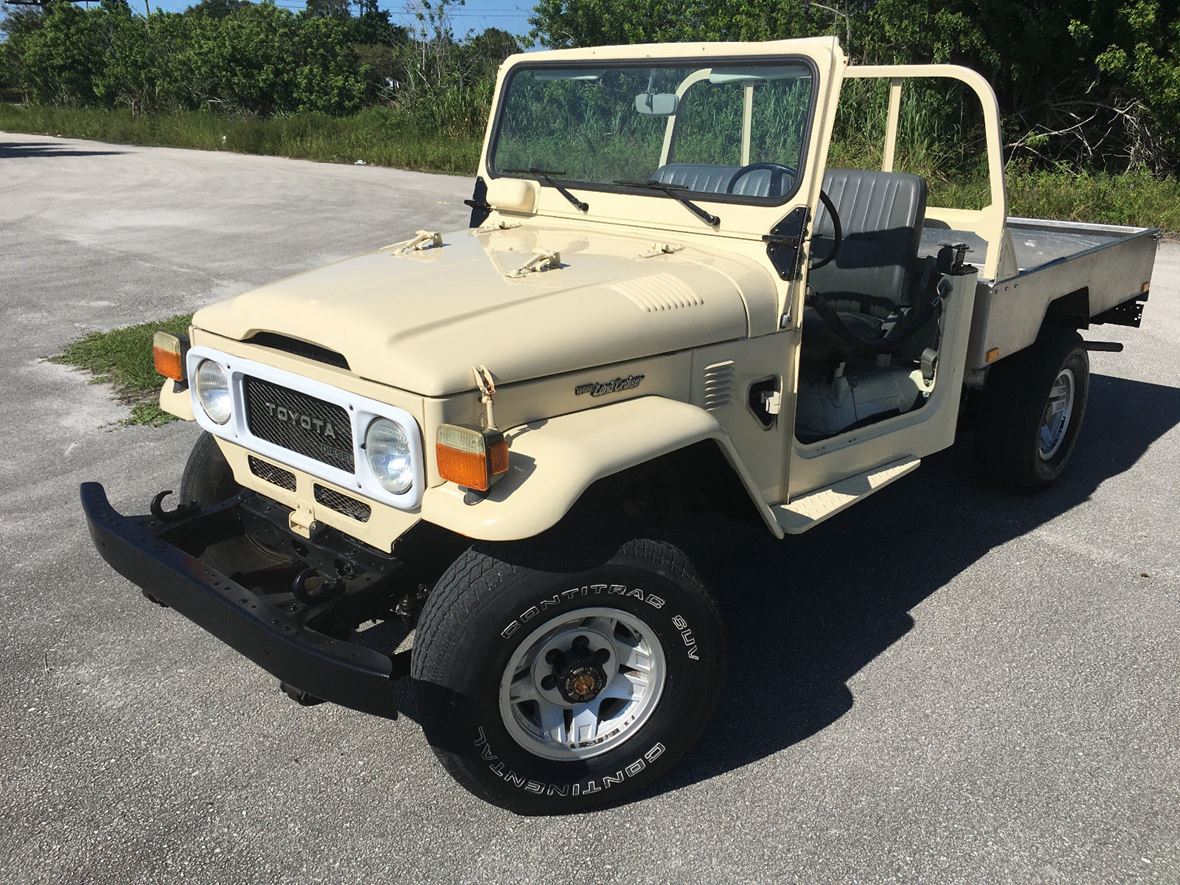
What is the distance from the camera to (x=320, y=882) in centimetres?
Result: 250

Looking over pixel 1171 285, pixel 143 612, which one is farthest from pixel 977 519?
pixel 1171 285

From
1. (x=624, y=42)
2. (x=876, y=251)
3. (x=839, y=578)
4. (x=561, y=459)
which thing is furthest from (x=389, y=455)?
(x=624, y=42)

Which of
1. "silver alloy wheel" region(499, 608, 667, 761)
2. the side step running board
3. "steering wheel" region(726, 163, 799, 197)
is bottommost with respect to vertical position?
"silver alloy wheel" region(499, 608, 667, 761)

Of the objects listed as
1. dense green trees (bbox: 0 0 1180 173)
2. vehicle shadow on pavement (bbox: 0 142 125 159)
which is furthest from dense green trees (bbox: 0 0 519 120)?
vehicle shadow on pavement (bbox: 0 142 125 159)

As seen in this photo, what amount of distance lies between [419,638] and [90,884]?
1018 mm

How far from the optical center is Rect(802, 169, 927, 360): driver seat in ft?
13.9

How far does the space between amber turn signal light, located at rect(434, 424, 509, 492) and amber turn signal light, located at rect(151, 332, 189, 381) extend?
4.29 feet

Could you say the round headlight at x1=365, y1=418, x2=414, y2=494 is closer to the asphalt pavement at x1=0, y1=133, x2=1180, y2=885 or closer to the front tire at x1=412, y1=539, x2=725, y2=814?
the front tire at x1=412, y1=539, x2=725, y2=814

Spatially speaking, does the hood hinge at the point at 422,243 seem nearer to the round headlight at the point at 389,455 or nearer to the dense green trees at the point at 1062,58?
the round headlight at the point at 389,455

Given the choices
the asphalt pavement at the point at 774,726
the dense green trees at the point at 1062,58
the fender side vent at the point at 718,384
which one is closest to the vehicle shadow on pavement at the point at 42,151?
the dense green trees at the point at 1062,58

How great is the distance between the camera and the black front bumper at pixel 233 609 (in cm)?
238

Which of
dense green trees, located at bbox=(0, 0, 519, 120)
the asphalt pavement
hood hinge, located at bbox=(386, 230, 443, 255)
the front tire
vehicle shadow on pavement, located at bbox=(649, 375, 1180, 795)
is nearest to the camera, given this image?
the front tire

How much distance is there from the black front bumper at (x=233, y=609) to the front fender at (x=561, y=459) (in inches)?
16.1

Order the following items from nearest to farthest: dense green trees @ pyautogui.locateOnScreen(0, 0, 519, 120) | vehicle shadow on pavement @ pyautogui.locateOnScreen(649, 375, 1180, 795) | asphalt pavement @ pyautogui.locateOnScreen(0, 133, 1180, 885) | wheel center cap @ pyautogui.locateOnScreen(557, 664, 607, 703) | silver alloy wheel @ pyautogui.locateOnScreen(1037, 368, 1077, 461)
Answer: asphalt pavement @ pyautogui.locateOnScreen(0, 133, 1180, 885) → wheel center cap @ pyautogui.locateOnScreen(557, 664, 607, 703) → vehicle shadow on pavement @ pyautogui.locateOnScreen(649, 375, 1180, 795) → silver alloy wheel @ pyautogui.locateOnScreen(1037, 368, 1077, 461) → dense green trees @ pyautogui.locateOnScreen(0, 0, 519, 120)
